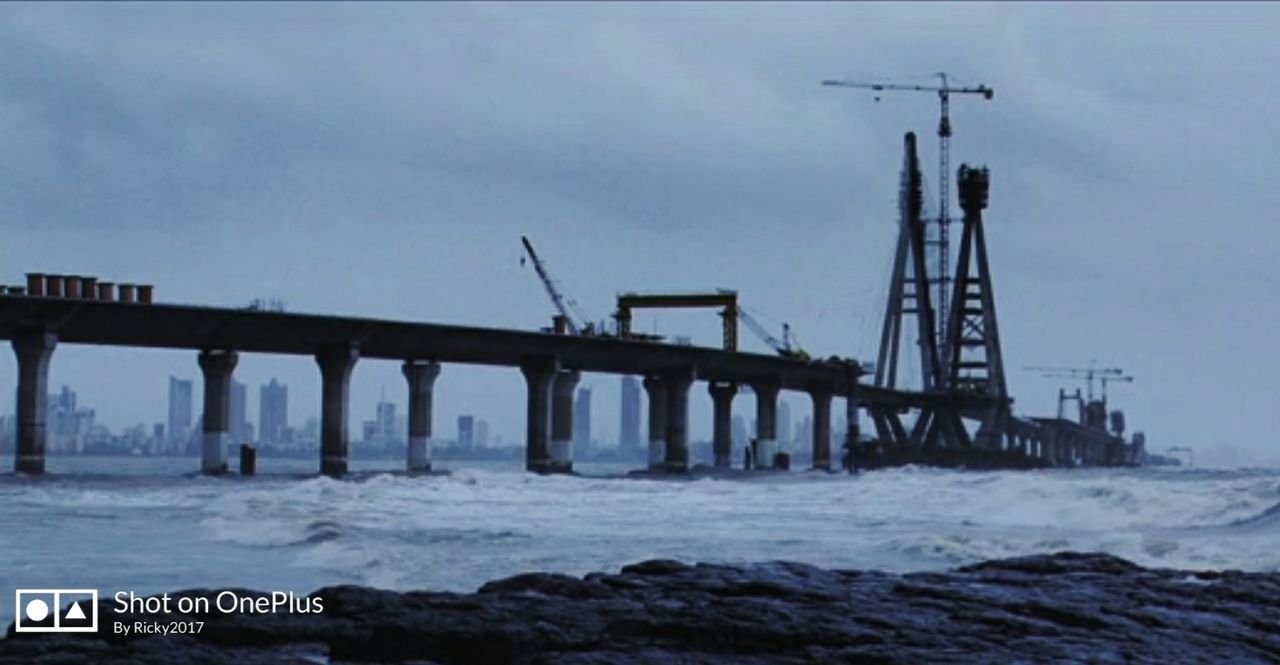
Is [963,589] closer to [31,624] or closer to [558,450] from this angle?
[31,624]

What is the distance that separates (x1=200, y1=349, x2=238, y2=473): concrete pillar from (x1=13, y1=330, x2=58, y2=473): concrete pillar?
9.12 m

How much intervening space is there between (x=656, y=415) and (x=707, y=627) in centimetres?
9797

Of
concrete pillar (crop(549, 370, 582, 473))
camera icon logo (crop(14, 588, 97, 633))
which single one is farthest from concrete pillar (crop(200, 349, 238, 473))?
camera icon logo (crop(14, 588, 97, 633))

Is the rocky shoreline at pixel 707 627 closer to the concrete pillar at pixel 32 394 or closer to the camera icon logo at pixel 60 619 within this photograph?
the camera icon logo at pixel 60 619

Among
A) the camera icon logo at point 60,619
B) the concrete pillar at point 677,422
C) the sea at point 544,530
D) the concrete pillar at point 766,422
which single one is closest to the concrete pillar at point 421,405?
the concrete pillar at point 677,422

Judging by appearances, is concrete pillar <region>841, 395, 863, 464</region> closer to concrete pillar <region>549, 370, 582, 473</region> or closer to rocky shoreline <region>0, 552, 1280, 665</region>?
concrete pillar <region>549, 370, 582, 473</region>

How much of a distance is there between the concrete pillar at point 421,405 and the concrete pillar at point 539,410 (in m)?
6.25

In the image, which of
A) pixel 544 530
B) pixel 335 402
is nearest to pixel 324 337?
pixel 335 402

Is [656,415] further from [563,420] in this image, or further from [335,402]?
[335,402]

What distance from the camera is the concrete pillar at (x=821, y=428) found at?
439ft

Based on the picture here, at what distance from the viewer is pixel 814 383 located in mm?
131125

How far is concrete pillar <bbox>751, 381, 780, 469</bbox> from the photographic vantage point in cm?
12375

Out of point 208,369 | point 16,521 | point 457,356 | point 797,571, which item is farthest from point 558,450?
point 797,571

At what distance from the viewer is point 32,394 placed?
71.9 metres
